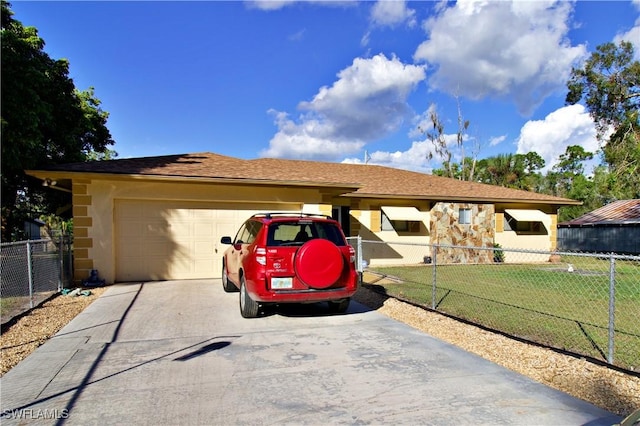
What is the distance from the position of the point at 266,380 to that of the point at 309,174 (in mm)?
10813

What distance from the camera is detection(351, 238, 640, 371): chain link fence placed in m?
5.47

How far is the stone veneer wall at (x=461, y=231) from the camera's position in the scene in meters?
17.5

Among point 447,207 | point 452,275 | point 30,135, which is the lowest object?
point 452,275

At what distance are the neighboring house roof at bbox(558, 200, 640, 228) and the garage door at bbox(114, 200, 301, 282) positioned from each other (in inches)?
898

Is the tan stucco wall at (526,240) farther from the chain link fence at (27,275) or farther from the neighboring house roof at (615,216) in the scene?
the chain link fence at (27,275)

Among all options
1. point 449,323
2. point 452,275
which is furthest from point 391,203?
point 449,323

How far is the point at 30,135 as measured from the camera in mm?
12594

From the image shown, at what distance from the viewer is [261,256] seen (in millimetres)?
6238

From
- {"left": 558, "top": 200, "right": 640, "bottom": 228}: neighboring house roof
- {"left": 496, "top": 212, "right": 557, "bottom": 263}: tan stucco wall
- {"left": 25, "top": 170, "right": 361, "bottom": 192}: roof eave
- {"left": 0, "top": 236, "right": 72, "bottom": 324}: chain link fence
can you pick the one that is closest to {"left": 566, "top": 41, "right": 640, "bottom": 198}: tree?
{"left": 558, "top": 200, "right": 640, "bottom": 228}: neighboring house roof

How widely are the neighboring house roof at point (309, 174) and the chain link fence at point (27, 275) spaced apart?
2.30 metres

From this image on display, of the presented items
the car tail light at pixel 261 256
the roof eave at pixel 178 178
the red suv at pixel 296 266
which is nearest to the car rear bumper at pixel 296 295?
the red suv at pixel 296 266

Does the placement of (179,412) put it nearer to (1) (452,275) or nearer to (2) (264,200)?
(2) (264,200)

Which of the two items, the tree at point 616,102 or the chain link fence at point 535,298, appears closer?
the chain link fence at point 535,298

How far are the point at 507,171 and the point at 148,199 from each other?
118 feet
